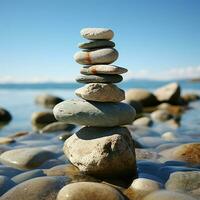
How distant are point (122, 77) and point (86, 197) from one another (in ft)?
8.04

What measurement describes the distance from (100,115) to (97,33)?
1.42 metres

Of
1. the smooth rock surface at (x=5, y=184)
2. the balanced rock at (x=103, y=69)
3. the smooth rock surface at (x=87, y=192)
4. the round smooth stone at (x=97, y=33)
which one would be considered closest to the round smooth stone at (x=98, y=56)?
the balanced rock at (x=103, y=69)

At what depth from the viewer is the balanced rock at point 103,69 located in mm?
6218

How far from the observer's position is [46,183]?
5520 mm

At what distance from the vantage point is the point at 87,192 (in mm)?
5059

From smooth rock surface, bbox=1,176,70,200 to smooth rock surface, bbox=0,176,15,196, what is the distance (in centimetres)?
17

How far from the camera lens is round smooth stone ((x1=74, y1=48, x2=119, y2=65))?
6332mm

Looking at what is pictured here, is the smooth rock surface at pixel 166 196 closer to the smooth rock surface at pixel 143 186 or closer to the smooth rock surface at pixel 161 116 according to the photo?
the smooth rock surface at pixel 143 186

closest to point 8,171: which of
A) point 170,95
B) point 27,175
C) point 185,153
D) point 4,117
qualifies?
point 27,175

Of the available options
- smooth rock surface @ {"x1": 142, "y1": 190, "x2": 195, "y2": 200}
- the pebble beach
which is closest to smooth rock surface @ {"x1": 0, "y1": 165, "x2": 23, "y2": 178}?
the pebble beach

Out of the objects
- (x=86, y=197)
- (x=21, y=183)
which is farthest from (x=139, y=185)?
(x=21, y=183)

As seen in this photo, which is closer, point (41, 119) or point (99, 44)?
point (99, 44)

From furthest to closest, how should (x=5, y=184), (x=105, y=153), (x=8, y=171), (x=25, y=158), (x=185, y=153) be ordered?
1. (x=185, y=153)
2. (x=25, y=158)
3. (x=8, y=171)
4. (x=105, y=153)
5. (x=5, y=184)

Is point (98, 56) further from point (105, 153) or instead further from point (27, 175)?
point (27, 175)
